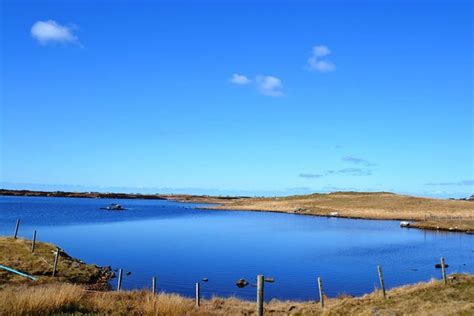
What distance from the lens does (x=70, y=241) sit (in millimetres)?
60656

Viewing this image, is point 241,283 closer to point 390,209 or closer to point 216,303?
point 216,303

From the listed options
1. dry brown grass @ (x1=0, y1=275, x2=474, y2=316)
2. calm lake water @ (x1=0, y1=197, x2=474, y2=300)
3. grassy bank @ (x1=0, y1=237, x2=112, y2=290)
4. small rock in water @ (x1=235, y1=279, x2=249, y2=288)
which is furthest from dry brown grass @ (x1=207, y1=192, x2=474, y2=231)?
grassy bank @ (x1=0, y1=237, x2=112, y2=290)

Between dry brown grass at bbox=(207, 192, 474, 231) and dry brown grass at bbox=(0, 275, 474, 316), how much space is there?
206ft

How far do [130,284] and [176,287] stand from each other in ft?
12.1

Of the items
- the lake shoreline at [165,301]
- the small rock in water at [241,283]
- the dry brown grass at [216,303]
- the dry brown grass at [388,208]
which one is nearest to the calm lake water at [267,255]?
the small rock in water at [241,283]

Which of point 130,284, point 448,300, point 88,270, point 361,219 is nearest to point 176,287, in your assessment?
point 130,284

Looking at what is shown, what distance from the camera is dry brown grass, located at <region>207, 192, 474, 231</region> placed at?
97575 millimetres

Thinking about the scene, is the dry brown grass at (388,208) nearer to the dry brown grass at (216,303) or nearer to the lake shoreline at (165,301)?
the dry brown grass at (216,303)

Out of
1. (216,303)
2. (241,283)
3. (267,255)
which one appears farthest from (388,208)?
(216,303)

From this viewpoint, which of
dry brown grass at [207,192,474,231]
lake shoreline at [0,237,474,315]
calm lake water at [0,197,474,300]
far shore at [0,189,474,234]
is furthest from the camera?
dry brown grass at [207,192,474,231]

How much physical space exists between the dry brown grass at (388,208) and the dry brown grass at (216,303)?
62.8 m

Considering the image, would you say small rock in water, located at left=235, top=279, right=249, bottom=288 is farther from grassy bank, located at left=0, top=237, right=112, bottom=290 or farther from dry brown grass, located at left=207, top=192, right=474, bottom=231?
dry brown grass, located at left=207, top=192, right=474, bottom=231

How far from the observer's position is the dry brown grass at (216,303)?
15734 millimetres

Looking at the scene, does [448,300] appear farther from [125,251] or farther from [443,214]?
[443,214]
